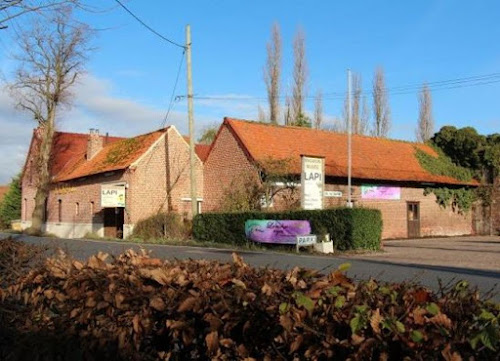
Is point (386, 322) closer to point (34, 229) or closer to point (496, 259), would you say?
point (496, 259)

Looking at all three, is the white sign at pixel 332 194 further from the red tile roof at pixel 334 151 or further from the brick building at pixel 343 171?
the red tile roof at pixel 334 151

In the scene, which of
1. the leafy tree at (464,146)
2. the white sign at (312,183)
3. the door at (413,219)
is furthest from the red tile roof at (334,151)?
the white sign at (312,183)

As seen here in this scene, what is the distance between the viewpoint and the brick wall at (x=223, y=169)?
104ft

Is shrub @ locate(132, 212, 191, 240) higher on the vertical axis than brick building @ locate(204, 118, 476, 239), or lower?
lower

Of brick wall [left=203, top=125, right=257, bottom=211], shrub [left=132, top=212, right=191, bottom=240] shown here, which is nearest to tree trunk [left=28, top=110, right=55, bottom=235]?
brick wall [left=203, top=125, right=257, bottom=211]

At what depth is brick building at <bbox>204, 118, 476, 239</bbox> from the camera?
104ft

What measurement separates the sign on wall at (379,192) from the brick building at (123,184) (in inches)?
388

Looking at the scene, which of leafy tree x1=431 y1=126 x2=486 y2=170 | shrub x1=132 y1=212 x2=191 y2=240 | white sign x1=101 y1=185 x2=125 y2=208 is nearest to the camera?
shrub x1=132 y1=212 x2=191 y2=240

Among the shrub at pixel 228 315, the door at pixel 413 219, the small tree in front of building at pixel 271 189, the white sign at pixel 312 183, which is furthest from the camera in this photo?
the door at pixel 413 219

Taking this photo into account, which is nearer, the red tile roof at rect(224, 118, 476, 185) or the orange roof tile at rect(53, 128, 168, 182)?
the red tile roof at rect(224, 118, 476, 185)

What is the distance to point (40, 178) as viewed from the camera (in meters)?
42.4

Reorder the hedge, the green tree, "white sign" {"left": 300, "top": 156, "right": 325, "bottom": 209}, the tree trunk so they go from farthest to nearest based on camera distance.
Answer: the green tree
the tree trunk
"white sign" {"left": 300, "top": 156, "right": 325, "bottom": 209}
the hedge

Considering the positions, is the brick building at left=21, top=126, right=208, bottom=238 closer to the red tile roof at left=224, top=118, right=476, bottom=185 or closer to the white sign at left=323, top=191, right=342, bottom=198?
the red tile roof at left=224, top=118, right=476, bottom=185

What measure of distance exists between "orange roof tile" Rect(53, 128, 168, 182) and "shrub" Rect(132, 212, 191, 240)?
4336 millimetres
